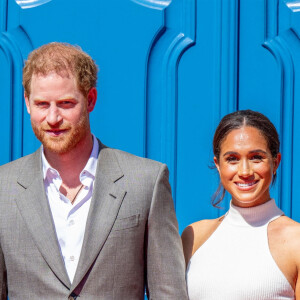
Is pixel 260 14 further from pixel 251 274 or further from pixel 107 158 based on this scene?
pixel 251 274

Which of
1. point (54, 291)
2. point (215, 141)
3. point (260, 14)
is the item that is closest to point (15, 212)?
point (54, 291)

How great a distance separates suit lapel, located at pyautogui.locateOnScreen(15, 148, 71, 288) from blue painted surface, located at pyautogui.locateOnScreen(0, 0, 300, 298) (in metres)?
0.57

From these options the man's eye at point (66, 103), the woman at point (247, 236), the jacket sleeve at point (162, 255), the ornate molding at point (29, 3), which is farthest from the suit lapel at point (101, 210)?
the ornate molding at point (29, 3)

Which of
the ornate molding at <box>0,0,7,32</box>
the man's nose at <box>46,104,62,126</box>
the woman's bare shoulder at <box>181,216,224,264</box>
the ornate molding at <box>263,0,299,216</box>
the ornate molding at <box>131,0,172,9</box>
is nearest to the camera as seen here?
the man's nose at <box>46,104,62,126</box>

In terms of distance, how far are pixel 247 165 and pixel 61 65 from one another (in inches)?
27.3

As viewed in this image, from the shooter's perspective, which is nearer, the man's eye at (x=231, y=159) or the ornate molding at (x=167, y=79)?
the man's eye at (x=231, y=159)

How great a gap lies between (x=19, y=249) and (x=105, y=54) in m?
0.95

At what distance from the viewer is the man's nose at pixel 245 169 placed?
2.31 metres

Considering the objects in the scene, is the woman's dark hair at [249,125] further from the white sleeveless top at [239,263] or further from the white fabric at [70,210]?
the white fabric at [70,210]

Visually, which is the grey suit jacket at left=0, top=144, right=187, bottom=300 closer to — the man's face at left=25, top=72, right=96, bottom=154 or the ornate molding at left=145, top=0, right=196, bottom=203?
the man's face at left=25, top=72, right=96, bottom=154

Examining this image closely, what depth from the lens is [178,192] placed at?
279 centimetres

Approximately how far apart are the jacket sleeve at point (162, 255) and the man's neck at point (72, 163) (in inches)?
10.3

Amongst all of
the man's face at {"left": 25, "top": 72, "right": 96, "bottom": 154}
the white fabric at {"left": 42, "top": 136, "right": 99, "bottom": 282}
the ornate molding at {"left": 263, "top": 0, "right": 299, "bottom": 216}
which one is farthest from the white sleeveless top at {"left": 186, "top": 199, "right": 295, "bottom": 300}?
the man's face at {"left": 25, "top": 72, "right": 96, "bottom": 154}

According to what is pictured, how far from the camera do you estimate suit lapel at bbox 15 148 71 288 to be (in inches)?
87.2
